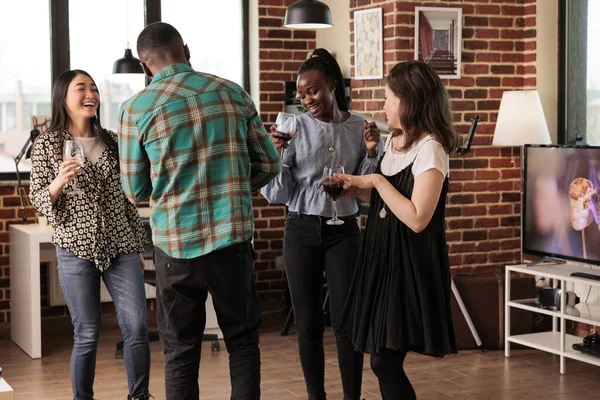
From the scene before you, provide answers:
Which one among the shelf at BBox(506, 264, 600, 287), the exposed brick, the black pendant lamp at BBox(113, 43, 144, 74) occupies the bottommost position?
the shelf at BBox(506, 264, 600, 287)

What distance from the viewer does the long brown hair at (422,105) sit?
3084mm

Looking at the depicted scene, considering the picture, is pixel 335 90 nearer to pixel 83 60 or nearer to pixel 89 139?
pixel 89 139

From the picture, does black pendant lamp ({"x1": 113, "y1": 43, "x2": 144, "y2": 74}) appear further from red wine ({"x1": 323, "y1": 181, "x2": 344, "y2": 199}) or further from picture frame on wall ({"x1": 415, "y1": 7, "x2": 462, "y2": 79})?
red wine ({"x1": 323, "y1": 181, "x2": 344, "y2": 199})

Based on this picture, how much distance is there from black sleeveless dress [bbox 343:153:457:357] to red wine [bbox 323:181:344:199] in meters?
0.22

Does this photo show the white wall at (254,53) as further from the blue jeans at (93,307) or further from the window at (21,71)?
the blue jeans at (93,307)

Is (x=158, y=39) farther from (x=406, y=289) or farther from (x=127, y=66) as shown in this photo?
(x=127, y=66)

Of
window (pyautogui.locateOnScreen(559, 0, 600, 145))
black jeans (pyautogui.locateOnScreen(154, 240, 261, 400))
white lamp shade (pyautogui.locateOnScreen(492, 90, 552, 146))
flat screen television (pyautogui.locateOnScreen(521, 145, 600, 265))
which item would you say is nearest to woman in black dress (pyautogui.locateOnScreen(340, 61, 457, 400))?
black jeans (pyautogui.locateOnScreen(154, 240, 261, 400))

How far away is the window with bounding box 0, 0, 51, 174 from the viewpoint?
6.25 m

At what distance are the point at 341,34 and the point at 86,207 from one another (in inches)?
123

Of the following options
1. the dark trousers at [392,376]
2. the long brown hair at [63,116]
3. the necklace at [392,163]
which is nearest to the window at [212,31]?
the long brown hair at [63,116]

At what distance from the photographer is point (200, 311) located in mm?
3104

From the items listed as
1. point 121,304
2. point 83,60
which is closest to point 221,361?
point 121,304

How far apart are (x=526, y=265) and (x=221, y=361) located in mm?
1830

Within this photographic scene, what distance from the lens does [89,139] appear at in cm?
390
